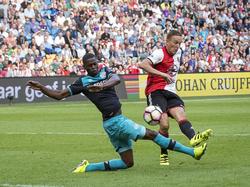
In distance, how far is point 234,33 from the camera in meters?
47.3

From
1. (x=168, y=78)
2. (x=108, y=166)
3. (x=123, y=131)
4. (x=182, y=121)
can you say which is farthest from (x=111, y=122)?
(x=182, y=121)

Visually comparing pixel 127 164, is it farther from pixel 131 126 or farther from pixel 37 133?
pixel 37 133

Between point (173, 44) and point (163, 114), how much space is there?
1211 mm

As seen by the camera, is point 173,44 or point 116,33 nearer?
point 173,44

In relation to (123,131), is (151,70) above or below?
above

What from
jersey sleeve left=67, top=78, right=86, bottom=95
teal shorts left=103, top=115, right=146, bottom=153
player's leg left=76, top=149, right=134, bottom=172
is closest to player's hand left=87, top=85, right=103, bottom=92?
jersey sleeve left=67, top=78, right=86, bottom=95

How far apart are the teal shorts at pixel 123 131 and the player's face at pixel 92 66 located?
2.40 ft

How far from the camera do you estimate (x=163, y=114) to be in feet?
42.3

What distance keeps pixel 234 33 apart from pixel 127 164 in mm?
36446

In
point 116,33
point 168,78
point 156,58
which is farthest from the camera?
point 116,33

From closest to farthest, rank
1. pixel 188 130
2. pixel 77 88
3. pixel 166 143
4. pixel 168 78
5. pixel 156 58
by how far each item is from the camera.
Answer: pixel 166 143, pixel 77 88, pixel 168 78, pixel 188 130, pixel 156 58

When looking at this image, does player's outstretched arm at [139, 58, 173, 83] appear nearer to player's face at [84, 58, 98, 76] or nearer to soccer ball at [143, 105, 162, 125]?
soccer ball at [143, 105, 162, 125]

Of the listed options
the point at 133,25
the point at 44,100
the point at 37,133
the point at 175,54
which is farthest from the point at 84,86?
the point at 133,25

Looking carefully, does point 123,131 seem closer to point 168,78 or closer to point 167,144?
point 167,144
